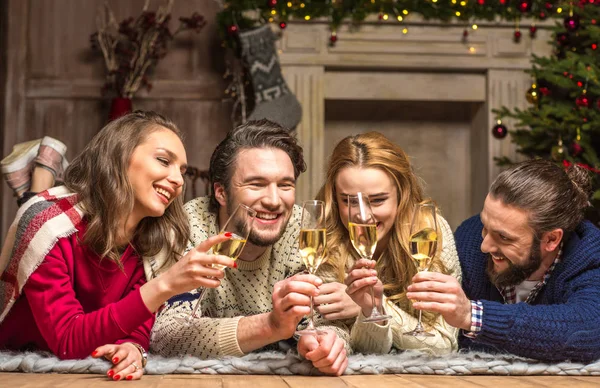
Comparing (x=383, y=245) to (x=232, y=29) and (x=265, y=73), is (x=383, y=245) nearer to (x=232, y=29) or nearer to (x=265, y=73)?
(x=265, y=73)

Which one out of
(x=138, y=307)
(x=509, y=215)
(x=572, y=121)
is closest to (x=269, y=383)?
(x=138, y=307)

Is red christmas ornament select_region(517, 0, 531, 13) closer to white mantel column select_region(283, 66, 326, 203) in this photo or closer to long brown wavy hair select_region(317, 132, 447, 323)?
white mantel column select_region(283, 66, 326, 203)

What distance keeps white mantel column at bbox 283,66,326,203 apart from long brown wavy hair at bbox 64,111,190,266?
2614 millimetres

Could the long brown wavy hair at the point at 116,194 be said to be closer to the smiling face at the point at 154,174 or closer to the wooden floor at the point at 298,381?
the smiling face at the point at 154,174

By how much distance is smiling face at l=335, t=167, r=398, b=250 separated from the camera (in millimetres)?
2334

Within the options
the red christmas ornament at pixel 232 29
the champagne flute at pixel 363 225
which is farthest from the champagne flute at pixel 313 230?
the red christmas ornament at pixel 232 29

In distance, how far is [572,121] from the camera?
4.02 meters

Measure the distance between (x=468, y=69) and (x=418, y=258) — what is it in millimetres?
3528

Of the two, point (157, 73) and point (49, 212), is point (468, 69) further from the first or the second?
point (49, 212)

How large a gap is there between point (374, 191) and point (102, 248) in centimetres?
89

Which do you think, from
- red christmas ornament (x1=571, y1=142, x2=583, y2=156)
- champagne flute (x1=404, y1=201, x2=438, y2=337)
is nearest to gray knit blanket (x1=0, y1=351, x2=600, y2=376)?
champagne flute (x1=404, y1=201, x2=438, y2=337)

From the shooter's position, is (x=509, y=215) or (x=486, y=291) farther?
(x=486, y=291)

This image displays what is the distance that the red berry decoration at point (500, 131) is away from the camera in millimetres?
4535

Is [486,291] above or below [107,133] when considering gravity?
below
